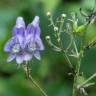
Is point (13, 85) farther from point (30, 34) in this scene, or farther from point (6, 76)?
point (30, 34)

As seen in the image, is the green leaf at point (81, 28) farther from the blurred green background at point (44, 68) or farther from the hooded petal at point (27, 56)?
the blurred green background at point (44, 68)

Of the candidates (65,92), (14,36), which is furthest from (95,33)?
(14,36)

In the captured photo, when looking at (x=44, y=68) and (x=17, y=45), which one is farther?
(x=44, y=68)

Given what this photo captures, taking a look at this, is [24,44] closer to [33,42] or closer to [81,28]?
[33,42]

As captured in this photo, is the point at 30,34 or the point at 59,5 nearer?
the point at 30,34

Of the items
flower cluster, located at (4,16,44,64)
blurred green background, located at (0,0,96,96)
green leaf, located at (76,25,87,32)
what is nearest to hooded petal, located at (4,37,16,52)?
flower cluster, located at (4,16,44,64)

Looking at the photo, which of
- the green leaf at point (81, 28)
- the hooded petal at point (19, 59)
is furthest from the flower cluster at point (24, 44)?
the green leaf at point (81, 28)

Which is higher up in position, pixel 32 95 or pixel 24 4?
pixel 24 4

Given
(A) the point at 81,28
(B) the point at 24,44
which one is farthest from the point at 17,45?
(A) the point at 81,28
